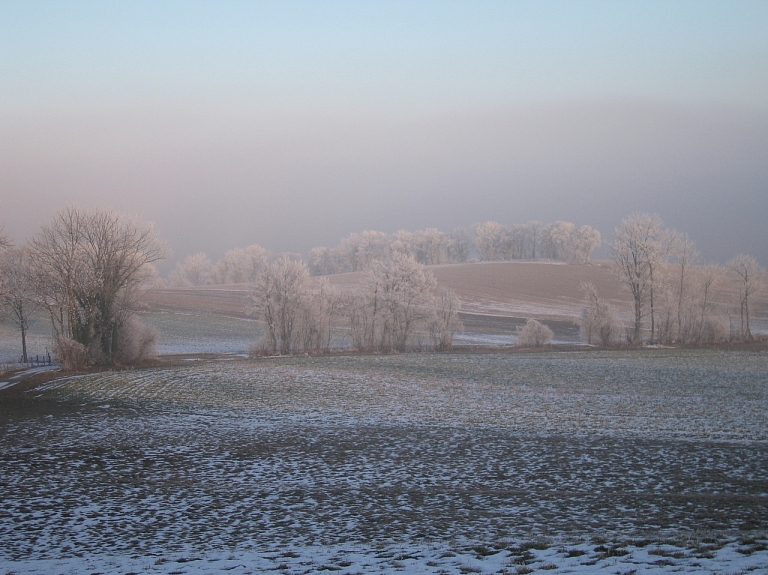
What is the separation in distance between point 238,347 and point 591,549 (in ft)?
161

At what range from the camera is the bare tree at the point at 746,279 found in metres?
55.1

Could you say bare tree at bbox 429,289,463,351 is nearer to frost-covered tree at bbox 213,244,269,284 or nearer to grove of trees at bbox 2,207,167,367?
grove of trees at bbox 2,207,167,367

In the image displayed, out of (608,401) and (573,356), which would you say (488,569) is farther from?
(573,356)

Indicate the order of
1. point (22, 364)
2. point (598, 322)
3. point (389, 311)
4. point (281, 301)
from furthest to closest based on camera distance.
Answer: point (389, 311), point (598, 322), point (281, 301), point (22, 364)

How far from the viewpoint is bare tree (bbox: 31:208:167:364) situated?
3691 centimetres

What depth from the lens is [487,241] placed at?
14812 centimetres

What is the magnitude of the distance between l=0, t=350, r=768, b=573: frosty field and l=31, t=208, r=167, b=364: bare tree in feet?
38.7

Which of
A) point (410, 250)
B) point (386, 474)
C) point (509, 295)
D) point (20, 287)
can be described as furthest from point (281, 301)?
point (410, 250)

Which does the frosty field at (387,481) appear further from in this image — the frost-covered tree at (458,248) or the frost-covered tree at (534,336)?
the frost-covered tree at (458,248)

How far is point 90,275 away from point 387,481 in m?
31.2

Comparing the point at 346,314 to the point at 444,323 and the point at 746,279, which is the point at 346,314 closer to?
the point at 444,323

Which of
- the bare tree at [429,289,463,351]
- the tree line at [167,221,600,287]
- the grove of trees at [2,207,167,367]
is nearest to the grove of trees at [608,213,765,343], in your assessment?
the bare tree at [429,289,463,351]

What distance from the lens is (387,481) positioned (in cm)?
1226

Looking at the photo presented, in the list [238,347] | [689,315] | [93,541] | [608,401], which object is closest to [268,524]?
[93,541]
